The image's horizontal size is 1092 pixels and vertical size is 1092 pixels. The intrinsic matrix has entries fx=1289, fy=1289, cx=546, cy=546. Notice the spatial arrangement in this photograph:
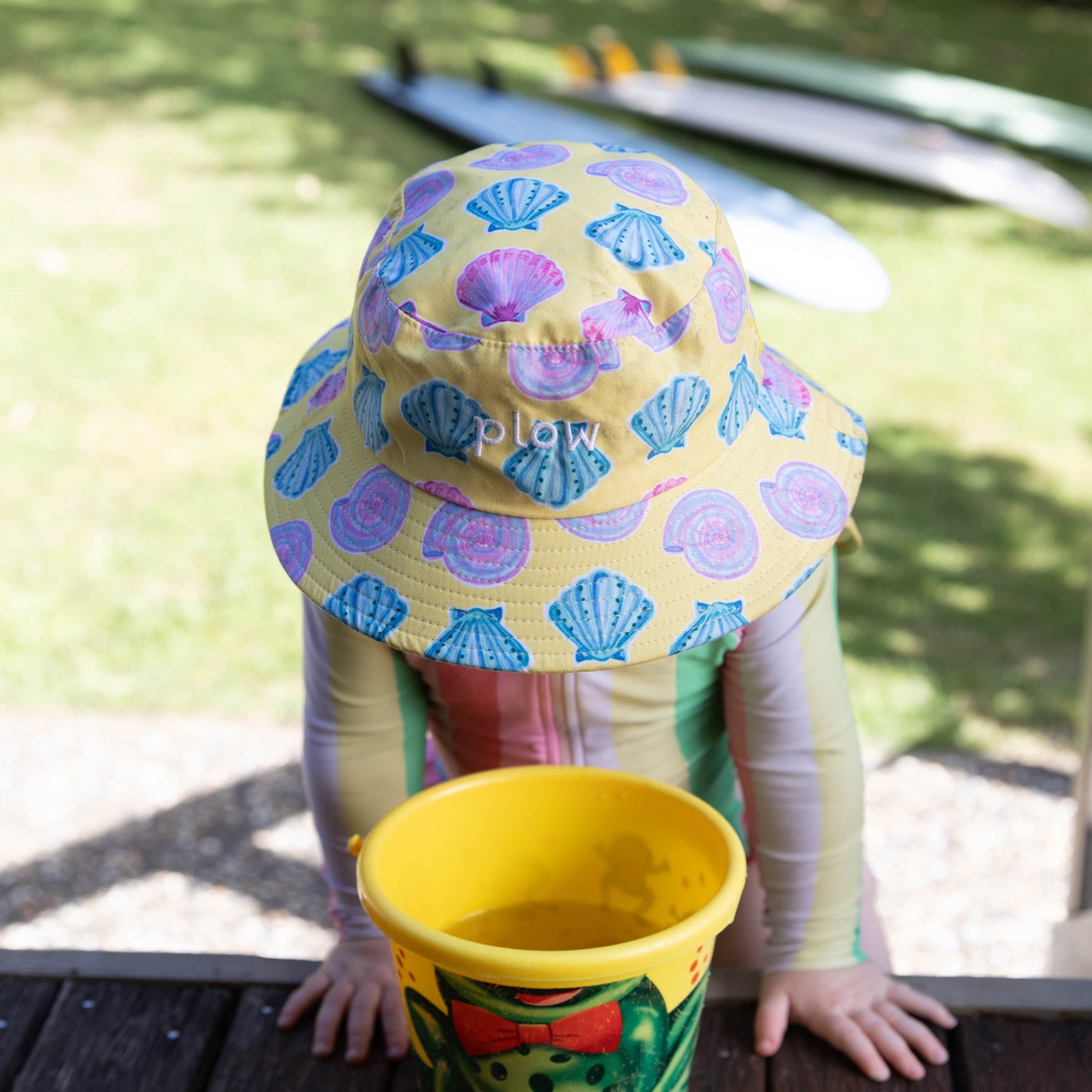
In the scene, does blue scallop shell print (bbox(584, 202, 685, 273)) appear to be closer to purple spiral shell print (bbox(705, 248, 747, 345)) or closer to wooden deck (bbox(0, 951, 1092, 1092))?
purple spiral shell print (bbox(705, 248, 747, 345))

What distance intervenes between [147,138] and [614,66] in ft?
8.84

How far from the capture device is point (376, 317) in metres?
1.00

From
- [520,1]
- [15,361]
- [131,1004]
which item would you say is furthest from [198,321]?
[520,1]

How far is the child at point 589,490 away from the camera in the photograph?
96 cm

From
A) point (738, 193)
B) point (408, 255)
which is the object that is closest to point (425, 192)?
point (408, 255)

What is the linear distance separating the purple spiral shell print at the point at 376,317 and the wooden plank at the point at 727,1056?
2.27 ft

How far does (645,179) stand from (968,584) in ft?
9.18

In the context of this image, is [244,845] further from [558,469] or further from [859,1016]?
[558,469]

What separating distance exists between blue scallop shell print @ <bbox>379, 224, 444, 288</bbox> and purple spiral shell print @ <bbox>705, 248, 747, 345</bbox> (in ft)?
0.70

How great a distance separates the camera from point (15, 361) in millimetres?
4523

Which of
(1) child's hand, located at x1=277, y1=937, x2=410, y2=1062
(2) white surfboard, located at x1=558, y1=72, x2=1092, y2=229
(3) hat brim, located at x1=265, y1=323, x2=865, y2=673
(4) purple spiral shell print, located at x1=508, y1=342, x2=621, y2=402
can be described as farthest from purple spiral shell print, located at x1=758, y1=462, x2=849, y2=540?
(2) white surfboard, located at x1=558, y1=72, x2=1092, y2=229

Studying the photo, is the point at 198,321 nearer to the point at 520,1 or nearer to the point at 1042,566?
the point at 1042,566

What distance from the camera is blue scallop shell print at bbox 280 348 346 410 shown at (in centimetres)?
123

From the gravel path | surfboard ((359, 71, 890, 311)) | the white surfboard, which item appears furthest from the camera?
the white surfboard
